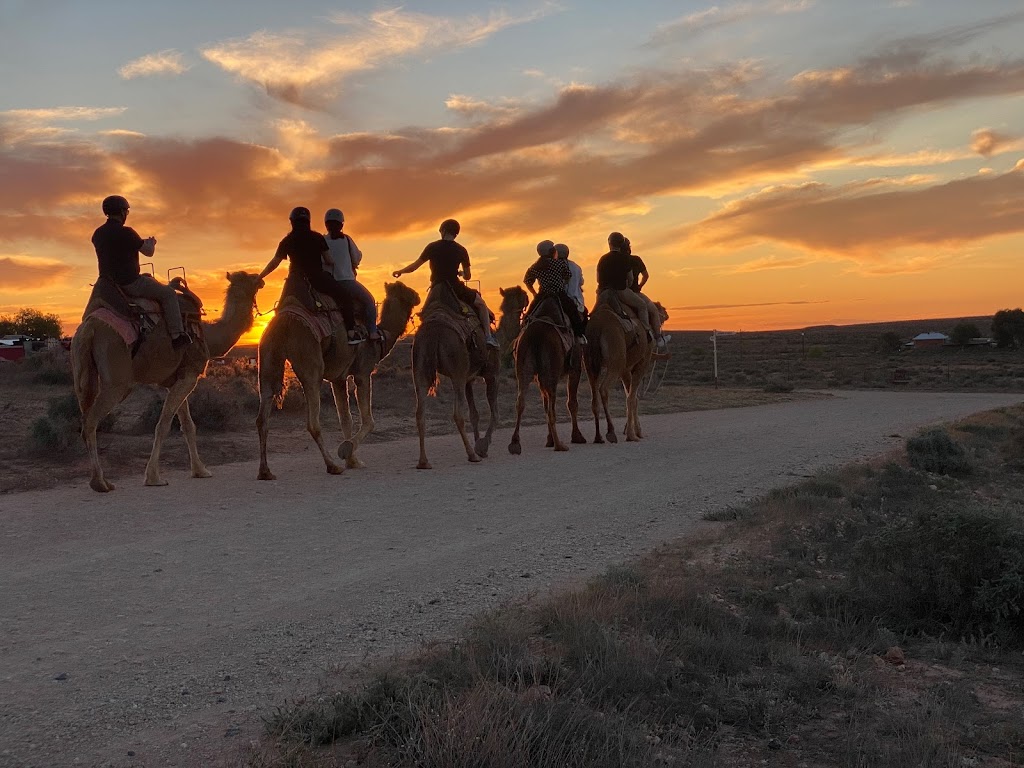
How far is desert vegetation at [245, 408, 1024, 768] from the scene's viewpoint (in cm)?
381

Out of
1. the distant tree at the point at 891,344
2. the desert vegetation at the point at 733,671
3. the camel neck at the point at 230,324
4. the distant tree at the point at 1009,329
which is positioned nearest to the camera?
the desert vegetation at the point at 733,671

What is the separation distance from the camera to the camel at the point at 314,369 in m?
12.2

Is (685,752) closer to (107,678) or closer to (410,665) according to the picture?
(410,665)

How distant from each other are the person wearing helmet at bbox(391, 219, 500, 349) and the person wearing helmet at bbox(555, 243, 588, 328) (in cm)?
256

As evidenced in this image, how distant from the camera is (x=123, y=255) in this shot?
1086 cm

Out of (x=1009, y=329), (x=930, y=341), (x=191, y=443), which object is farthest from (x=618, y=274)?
(x=930, y=341)

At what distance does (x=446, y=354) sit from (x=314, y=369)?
219 centimetres

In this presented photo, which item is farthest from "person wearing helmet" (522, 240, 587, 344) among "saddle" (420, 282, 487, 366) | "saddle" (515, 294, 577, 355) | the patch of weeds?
the patch of weeds

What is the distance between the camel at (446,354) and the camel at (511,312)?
115 inches

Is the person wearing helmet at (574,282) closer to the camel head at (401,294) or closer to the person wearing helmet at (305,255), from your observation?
the camel head at (401,294)

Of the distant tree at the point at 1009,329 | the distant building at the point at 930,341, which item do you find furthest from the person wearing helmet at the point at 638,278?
the distant building at the point at 930,341

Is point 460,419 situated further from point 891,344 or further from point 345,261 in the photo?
point 891,344

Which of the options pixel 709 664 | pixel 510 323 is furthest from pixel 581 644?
pixel 510 323

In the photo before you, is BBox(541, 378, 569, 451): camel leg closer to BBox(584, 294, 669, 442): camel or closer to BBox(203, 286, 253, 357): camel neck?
BBox(584, 294, 669, 442): camel
